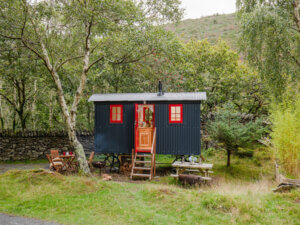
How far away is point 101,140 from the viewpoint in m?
11.4

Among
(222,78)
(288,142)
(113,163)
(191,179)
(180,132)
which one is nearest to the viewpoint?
(288,142)

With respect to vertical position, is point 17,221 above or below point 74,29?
below

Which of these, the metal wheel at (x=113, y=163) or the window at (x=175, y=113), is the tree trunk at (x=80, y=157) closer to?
the metal wheel at (x=113, y=163)

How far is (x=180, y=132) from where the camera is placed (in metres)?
10.6

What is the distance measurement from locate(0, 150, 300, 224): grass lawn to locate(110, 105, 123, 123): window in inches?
161

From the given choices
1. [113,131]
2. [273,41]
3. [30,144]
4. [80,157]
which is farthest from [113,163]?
[273,41]

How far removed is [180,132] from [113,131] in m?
3.16

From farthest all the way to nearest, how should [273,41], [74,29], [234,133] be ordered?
[74,29] → [234,133] → [273,41]

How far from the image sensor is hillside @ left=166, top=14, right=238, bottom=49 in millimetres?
34000

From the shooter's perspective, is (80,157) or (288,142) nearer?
(288,142)

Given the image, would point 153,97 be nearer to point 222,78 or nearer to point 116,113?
point 116,113

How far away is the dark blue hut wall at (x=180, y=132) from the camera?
10.5 meters

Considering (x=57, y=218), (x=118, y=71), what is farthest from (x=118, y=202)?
(x=118, y=71)

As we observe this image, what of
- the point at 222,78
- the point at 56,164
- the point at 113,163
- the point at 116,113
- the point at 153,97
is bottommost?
the point at 113,163
